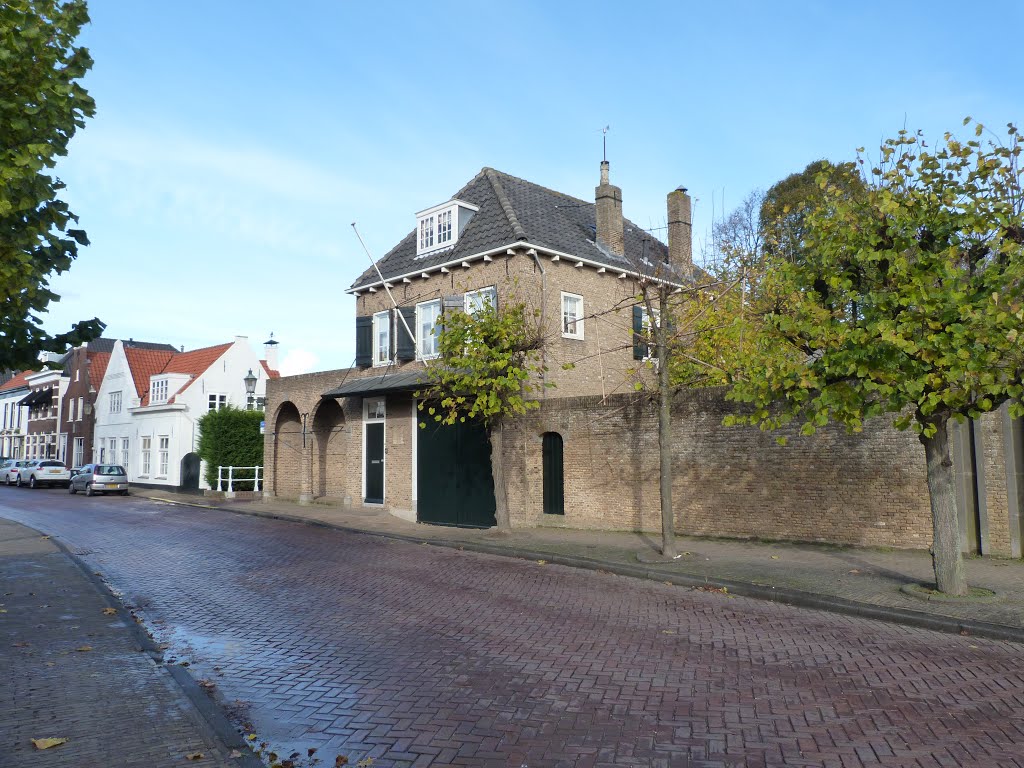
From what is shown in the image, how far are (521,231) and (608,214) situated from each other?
4.55 metres

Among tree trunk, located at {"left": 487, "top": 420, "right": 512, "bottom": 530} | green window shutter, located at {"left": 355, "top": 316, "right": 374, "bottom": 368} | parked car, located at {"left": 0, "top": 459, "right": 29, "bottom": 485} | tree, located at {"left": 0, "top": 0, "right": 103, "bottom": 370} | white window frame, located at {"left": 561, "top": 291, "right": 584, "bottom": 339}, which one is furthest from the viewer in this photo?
parked car, located at {"left": 0, "top": 459, "right": 29, "bottom": 485}

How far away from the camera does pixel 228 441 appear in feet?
99.7

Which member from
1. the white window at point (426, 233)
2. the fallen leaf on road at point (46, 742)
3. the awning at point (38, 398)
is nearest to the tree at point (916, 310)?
the fallen leaf on road at point (46, 742)

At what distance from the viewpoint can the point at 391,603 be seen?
927cm

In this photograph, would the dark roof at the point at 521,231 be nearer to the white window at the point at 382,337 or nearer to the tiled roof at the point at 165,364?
the white window at the point at 382,337

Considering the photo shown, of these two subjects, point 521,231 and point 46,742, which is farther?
point 521,231

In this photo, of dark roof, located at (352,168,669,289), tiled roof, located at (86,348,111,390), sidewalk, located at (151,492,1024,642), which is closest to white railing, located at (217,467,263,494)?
dark roof, located at (352,168,669,289)

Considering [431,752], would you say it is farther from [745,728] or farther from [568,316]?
[568,316]

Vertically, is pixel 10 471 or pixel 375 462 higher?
pixel 375 462

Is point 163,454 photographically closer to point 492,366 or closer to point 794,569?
point 492,366

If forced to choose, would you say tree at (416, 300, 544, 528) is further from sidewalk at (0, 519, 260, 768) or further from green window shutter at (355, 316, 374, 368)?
sidewalk at (0, 519, 260, 768)

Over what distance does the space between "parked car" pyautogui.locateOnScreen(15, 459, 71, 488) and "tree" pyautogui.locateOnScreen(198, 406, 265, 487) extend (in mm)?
12915

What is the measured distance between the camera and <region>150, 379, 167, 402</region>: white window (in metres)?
36.5

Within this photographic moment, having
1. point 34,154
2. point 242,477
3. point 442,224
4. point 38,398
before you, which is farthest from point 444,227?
point 38,398
